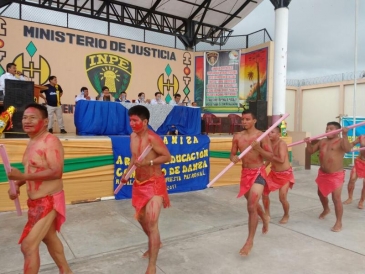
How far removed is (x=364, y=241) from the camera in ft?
13.3

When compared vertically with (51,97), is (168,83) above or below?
above

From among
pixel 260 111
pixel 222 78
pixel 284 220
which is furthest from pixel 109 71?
pixel 284 220

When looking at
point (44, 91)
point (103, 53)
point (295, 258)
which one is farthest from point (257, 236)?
point (103, 53)

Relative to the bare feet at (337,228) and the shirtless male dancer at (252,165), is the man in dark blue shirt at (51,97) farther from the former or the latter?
the bare feet at (337,228)

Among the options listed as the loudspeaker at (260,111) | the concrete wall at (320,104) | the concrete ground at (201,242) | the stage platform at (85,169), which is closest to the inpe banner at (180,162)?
the stage platform at (85,169)

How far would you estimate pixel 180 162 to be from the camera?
7.21 metres

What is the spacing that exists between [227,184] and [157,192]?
17.9 ft

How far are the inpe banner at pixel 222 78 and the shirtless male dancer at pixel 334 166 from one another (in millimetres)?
9864

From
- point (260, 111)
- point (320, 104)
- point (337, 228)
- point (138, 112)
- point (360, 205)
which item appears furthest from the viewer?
point (320, 104)

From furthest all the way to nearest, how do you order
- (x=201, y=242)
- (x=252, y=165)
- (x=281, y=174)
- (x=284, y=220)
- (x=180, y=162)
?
1. (x=180, y=162)
2. (x=281, y=174)
3. (x=284, y=220)
4. (x=201, y=242)
5. (x=252, y=165)

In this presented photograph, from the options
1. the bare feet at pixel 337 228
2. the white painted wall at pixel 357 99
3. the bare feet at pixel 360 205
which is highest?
the white painted wall at pixel 357 99

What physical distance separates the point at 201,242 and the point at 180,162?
10.9 ft

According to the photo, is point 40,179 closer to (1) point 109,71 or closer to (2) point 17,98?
(2) point 17,98

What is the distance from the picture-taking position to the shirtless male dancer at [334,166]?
14.8 ft
